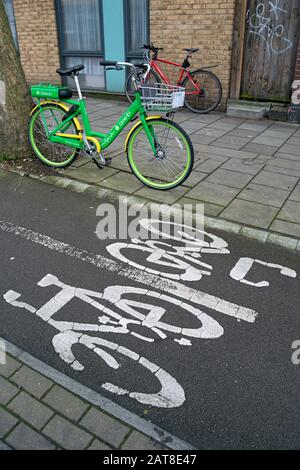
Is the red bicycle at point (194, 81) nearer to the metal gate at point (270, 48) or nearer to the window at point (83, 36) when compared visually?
the metal gate at point (270, 48)

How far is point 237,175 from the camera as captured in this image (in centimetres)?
537

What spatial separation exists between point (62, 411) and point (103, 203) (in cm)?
283

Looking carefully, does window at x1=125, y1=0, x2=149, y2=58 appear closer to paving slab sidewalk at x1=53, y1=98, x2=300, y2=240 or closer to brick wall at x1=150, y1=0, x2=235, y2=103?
brick wall at x1=150, y1=0, x2=235, y2=103

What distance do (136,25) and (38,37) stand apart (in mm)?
2943

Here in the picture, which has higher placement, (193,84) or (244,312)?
(193,84)

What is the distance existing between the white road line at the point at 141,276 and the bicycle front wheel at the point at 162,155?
5.21 feet

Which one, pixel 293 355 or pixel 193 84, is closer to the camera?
pixel 293 355

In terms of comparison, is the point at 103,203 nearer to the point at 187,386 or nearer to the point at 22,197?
the point at 22,197

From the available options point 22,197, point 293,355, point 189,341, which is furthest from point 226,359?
point 22,197

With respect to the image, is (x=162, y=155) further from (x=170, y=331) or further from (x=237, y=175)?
(x=170, y=331)

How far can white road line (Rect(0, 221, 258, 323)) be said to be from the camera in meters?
3.03

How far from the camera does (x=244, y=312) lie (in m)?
3.00

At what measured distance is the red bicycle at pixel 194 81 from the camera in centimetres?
824

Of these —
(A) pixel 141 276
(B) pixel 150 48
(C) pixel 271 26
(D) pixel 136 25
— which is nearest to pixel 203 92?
(B) pixel 150 48
